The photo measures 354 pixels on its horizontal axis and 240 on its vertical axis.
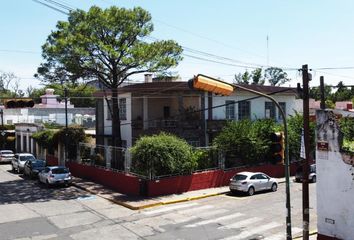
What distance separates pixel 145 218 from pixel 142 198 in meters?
4.81

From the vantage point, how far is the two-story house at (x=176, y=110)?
38.9 meters

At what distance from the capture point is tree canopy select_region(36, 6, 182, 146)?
32.4 m

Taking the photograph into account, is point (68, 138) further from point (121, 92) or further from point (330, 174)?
point (330, 174)

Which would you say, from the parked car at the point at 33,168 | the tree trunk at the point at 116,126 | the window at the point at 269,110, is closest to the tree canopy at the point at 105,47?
the tree trunk at the point at 116,126

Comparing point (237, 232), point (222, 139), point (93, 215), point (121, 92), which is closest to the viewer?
point (237, 232)

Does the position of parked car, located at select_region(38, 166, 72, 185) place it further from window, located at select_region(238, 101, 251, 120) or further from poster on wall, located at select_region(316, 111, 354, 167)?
poster on wall, located at select_region(316, 111, 354, 167)

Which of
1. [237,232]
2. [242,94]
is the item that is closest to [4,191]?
[237,232]

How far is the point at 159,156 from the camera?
2859cm

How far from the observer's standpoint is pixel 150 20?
34906mm

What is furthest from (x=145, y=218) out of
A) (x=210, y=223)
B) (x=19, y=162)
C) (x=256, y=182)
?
(x=19, y=162)

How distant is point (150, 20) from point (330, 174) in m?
21.4

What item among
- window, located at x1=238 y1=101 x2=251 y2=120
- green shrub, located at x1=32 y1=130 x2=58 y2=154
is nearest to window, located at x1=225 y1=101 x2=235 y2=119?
window, located at x1=238 y1=101 x2=251 y2=120

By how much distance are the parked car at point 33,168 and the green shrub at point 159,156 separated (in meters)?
11.7

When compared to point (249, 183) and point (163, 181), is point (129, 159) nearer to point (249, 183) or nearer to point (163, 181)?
point (163, 181)
